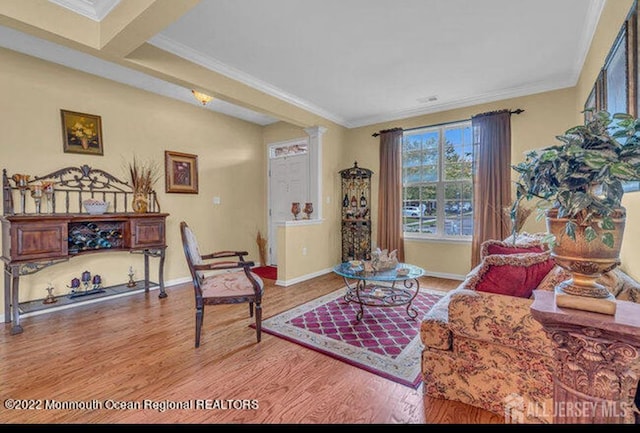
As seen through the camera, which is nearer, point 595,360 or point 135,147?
point 595,360

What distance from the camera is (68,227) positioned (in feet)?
10.2

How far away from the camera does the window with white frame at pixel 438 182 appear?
14.4 ft

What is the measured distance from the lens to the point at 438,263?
15.0 ft

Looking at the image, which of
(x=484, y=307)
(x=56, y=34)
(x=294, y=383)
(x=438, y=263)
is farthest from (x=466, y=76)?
(x=56, y=34)

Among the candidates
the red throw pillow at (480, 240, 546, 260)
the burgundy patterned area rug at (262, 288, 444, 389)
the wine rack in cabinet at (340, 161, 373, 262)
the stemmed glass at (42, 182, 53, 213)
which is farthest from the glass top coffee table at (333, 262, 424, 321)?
A: the stemmed glass at (42, 182, 53, 213)

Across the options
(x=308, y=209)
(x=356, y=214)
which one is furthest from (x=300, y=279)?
(x=356, y=214)

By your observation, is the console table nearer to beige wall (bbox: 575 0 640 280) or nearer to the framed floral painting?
the framed floral painting

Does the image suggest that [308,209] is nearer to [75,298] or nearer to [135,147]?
[135,147]

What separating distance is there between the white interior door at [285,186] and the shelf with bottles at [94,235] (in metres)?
2.38

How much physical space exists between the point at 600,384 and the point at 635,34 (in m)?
1.76

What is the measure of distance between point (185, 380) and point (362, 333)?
1442 millimetres

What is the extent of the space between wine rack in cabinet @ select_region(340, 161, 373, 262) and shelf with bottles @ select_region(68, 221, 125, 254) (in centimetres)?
339

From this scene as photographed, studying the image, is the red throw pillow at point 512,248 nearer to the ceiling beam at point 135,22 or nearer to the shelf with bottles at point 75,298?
the ceiling beam at point 135,22

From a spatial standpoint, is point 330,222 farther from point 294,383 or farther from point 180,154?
point 294,383
